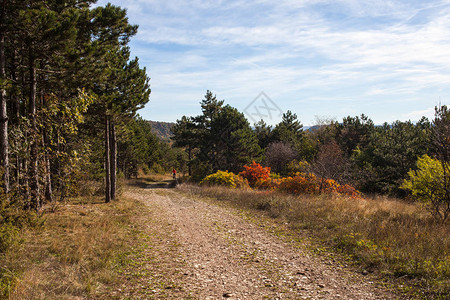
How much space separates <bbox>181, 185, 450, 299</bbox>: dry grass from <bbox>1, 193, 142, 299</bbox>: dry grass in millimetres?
5854

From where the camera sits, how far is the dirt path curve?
16.2 feet

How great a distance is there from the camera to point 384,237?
7.08 m

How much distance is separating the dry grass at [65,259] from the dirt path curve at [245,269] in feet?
3.82

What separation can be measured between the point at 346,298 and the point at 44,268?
622cm

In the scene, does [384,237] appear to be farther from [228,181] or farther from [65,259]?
[228,181]

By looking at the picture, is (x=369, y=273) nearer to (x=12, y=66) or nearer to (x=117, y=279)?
(x=117, y=279)

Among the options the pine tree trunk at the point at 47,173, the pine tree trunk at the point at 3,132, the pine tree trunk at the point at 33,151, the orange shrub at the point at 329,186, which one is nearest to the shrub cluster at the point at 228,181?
the orange shrub at the point at 329,186

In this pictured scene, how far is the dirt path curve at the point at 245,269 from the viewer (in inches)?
195

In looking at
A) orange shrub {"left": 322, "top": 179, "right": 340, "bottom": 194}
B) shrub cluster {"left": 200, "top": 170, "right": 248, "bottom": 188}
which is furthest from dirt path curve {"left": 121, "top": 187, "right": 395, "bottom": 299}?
shrub cluster {"left": 200, "top": 170, "right": 248, "bottom": 188}

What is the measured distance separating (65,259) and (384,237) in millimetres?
8289

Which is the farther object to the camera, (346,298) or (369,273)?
(369,273)

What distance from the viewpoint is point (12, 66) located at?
1006 centimetres

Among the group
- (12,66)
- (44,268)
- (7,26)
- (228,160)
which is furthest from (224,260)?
(228,160)

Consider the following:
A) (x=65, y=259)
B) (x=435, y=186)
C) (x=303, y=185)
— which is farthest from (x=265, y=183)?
(x=65, y=259)
